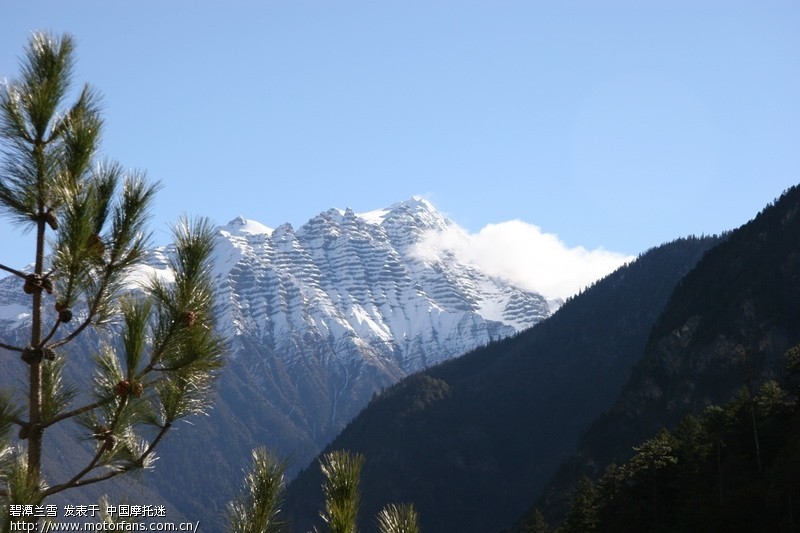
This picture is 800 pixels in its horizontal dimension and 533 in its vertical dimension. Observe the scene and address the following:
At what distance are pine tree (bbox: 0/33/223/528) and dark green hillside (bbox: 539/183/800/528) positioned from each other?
6069 inches

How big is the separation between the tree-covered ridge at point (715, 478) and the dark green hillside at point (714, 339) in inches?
3069

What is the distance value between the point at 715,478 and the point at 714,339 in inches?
4378

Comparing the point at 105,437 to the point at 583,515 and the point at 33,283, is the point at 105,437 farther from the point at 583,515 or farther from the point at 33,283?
the point at 583,515

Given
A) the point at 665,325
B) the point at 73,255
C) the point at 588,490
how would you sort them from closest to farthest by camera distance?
1. the point at 73,255
2. the point at 588,490
3. the point at 665,325

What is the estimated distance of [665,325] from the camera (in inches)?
7830

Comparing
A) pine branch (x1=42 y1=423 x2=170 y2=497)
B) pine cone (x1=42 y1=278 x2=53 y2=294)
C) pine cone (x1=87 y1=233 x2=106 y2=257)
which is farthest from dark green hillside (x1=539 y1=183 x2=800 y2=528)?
pine cone (x1=42 y1=278 x2=53 y2=294)

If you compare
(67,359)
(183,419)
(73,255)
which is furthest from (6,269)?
(183,419)

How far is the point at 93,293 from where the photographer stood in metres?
9.20

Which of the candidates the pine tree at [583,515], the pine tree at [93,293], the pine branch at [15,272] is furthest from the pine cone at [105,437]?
the pine tree at [583,515]

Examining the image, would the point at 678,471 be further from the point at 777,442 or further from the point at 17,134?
the point at 17,134

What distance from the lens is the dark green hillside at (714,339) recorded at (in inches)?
6432

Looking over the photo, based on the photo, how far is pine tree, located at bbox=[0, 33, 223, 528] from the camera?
8992mm

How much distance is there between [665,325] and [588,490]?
11921cm

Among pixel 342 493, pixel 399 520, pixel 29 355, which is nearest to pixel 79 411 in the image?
pixel 29 355
